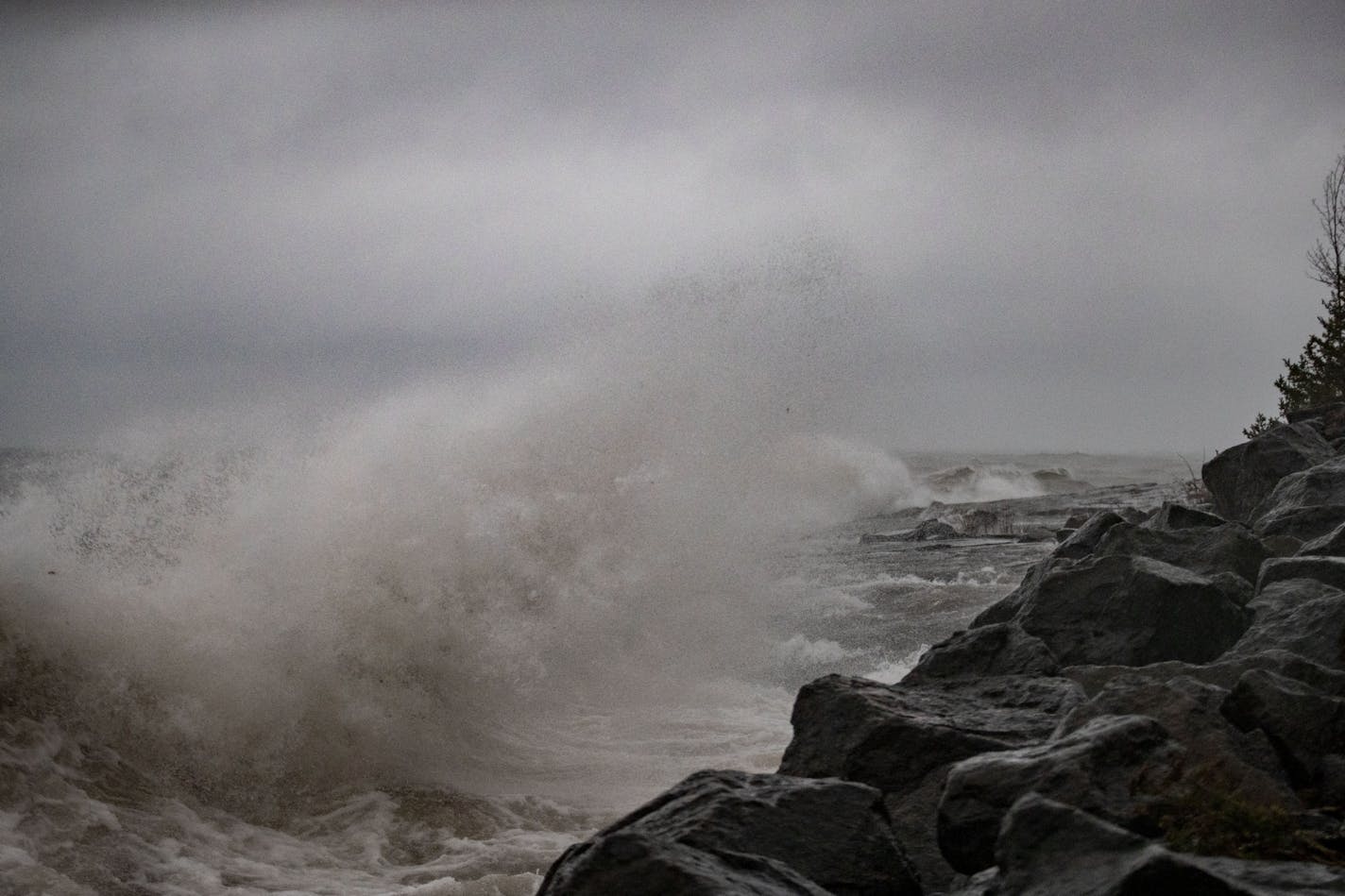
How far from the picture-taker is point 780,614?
1471cm

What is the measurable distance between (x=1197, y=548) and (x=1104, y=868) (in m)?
4.89

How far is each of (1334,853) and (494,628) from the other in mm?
8836

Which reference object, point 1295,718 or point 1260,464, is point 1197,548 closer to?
point 1295,718

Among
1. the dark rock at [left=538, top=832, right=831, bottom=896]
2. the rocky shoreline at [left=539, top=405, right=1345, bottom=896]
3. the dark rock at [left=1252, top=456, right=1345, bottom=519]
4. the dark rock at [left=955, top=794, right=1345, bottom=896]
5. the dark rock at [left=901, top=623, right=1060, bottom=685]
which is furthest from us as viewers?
the dark rock at [left=1252, top=456, right=1345, bottom=519]

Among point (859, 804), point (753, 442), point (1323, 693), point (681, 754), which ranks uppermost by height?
point (753, 442)

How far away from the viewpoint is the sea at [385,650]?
22.2 ft

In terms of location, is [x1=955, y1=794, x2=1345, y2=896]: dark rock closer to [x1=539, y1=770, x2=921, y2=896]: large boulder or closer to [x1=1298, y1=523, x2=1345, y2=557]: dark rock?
[x1=539, y1=770, x2=921, y2=896]: large boulder

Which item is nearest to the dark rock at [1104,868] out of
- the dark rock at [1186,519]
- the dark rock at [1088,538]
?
the dark rock at [1088,538]

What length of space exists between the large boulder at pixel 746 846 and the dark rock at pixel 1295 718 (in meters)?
1.31

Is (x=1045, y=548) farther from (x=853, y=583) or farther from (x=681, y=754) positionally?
(x=681, y=754)

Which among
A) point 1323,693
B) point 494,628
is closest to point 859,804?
point 1323,693

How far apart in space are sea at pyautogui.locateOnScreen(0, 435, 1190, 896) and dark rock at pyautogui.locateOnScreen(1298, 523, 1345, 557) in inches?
144

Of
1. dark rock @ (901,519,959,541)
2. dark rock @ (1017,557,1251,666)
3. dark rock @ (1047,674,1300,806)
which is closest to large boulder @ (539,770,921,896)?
dark rock @ (1047,674,1300,806)

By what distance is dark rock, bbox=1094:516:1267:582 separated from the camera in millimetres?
6871
